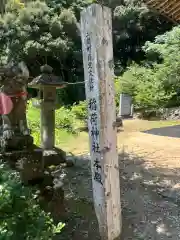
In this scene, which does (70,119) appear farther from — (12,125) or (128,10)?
(128,10)

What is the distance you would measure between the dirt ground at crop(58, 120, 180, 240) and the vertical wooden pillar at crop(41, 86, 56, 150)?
587mm

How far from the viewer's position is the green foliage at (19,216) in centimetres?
163

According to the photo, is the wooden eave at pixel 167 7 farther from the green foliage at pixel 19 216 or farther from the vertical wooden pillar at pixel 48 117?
the green foliage at pixel 19 216

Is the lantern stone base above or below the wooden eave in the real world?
below

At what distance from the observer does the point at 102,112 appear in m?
2.36

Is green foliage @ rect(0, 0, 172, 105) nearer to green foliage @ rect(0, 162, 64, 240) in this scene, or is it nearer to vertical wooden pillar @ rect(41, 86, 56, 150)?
vertical wooden pillar @ rect(41, 86, 56, 150)

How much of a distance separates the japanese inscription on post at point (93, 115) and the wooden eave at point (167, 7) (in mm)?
1720

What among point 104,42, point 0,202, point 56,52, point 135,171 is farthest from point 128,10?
point 0,202

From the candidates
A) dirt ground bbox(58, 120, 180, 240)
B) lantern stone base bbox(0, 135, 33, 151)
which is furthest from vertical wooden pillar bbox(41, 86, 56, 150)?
lantern stone base bbox(0, 135, 33, 151)

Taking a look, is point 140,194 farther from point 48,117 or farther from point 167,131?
point 167,131

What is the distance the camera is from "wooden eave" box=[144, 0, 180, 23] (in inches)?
147

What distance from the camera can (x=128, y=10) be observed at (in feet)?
53.7

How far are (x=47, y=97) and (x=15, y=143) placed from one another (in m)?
1.86

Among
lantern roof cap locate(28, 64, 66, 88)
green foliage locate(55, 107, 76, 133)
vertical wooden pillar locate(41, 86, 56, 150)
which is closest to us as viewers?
lantern roof cap locate(28, 64, 66, 88)
